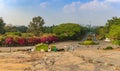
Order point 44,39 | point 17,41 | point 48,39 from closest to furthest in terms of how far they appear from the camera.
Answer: point 17,41 < point 44,39 < point 48,39

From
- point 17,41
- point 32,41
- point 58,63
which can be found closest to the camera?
point 58,63

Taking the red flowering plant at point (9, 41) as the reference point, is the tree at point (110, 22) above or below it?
above

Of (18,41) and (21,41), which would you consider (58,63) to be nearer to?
(18,41)

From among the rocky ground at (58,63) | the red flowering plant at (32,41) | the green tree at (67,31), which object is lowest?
the rocky ground at (58,63)

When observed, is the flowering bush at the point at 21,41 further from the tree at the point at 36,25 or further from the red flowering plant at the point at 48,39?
the tree at the point at 36,25

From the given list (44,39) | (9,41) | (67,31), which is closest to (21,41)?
(9,41)

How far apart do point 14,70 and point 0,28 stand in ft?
239

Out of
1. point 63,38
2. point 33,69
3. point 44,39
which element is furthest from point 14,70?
point 63,38

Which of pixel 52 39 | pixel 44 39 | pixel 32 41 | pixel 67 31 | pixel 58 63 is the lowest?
pixel 58 63

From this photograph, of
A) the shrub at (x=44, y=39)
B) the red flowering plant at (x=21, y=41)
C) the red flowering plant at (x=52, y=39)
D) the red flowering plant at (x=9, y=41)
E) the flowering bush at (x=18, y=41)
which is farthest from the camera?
the red flowering plant at (x=52, y=39)

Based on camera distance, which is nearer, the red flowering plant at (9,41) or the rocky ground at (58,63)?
the rocky ground at (58,63)

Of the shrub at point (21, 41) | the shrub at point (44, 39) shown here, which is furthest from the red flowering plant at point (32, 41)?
the shrub at point (44, 39)

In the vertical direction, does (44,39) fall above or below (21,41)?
above

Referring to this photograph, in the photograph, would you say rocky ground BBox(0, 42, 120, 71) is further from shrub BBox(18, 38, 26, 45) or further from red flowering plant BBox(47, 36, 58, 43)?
red flowering plant BBox(47, 36, 58, 43)
